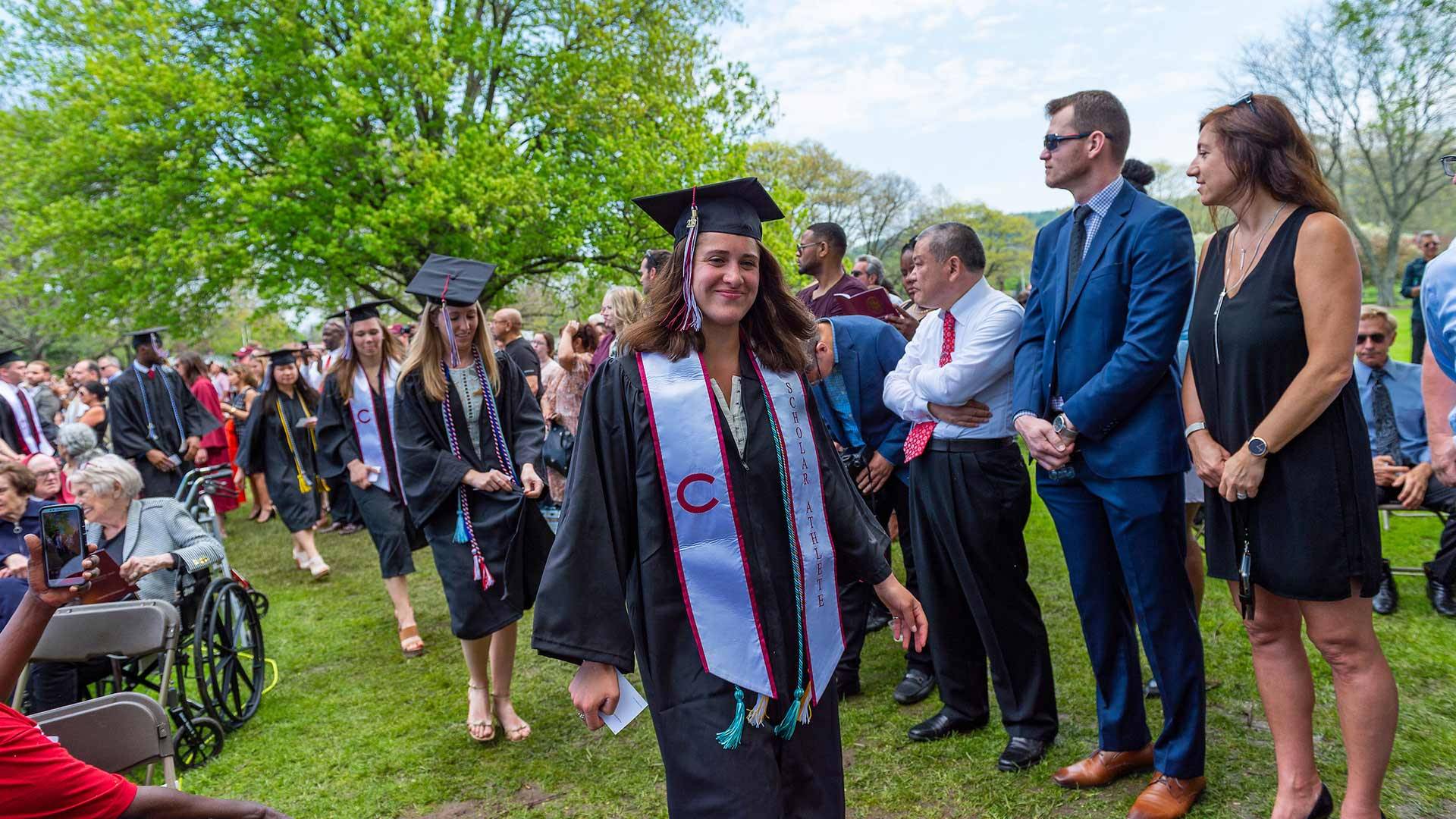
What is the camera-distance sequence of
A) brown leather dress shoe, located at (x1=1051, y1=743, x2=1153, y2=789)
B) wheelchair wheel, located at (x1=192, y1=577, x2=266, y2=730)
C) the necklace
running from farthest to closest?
wheelchair wheel, located at (x1=192, y1=577, x2=266, y2=730) → brown leather dress shoe, located at (x1=1051, y1=743, x2=1153, y2=789) → the necklace

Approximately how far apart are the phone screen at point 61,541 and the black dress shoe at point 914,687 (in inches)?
129

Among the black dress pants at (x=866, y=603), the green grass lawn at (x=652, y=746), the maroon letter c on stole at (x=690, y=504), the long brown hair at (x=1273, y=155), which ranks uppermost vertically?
→ the long brown hair at (x=1273, y=155)

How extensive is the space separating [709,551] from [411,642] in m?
4.35

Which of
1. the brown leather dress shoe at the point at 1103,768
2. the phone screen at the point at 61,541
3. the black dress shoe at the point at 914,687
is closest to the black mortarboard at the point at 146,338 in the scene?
the phone screen at the point at 61,541

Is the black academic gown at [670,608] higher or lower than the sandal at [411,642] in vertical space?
higher

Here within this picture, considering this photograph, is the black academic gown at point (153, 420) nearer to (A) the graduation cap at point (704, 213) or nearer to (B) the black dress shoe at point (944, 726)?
(B) the black dress shoe at point (944, 726)

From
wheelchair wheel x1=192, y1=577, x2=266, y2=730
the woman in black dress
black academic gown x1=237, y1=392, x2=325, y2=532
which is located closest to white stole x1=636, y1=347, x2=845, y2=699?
the woman in black dress

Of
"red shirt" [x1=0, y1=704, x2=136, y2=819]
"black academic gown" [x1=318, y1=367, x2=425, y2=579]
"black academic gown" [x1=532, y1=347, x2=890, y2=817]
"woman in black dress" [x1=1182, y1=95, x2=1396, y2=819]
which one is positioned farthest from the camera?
"black academic gown" [x1=318, y1=367, x2=425, y2=579]

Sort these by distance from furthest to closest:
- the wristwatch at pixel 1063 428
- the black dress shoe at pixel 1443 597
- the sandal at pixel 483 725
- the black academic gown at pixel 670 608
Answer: the black dress shoe at pixel 1443 597 → the sandal at pixel 483 725 → the wristwatch at pixel 1063 428 → the black academic gown at pixel 670 608

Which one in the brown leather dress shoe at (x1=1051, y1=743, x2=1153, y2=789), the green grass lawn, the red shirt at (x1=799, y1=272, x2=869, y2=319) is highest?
the red shirt at (x1=799, y1=272, x2=869, y2=319)

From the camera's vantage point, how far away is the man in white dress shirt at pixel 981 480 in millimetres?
3477

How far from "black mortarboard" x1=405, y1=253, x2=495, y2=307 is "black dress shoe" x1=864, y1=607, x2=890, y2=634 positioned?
116 inches

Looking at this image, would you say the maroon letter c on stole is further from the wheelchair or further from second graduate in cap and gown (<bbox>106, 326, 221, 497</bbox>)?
second graduate in cap and gown (<bbox>106, 326, 221, 497</bbox>)

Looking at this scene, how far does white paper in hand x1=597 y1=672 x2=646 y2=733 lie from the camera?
6.95ft
